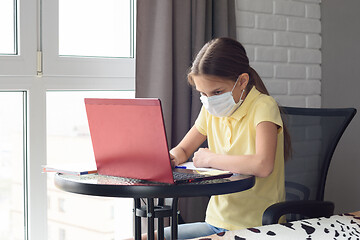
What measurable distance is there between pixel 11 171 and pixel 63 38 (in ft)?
1.91

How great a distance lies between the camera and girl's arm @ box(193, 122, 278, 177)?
162 centimetres

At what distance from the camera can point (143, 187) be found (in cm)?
132

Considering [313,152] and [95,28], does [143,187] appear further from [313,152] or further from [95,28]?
[95,28]

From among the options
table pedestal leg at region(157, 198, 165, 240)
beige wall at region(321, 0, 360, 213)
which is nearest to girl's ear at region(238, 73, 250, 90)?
table pedestal leg at region(157, 198, 165, 240)

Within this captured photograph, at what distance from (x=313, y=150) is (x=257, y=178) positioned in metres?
0.27

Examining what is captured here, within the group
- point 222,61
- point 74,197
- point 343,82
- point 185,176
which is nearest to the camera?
point 185,176

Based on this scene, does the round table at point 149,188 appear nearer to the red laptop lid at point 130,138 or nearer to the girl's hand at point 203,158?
the red laptop lid at point 130,138

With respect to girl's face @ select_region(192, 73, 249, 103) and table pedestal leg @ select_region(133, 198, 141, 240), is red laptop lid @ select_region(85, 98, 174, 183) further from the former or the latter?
girl's face @ select_region(192, 73, 249, 103)

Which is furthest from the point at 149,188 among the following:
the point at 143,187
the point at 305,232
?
the point at 305,232

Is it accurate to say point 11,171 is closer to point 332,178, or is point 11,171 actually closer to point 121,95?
point 121,95

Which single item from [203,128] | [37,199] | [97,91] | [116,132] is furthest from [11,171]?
[116,132]

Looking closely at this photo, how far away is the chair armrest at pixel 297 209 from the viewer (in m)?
1.57

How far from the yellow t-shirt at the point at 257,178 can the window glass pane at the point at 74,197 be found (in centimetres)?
69

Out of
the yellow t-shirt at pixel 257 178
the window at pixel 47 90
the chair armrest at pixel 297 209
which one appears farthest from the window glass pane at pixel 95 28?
the chair armrest at pixel 297 209
